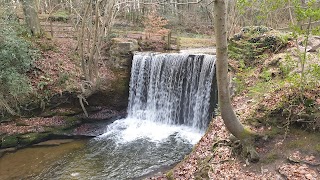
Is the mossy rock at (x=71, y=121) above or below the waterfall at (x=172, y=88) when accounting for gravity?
below

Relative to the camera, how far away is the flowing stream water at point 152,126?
878 cm

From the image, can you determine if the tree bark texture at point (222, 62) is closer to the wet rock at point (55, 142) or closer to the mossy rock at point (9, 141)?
the wet rock at point (55, 142)

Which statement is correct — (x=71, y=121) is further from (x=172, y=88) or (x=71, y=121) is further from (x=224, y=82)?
(x=224, y=82)

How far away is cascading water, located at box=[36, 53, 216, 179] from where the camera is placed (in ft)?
28.9

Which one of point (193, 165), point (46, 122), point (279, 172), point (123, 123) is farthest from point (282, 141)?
point (46, 122)

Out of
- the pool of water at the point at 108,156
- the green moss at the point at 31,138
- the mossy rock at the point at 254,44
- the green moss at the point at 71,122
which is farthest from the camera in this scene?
the green moss at the point at 71,122

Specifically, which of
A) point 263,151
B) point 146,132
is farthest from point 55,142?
point 263,151

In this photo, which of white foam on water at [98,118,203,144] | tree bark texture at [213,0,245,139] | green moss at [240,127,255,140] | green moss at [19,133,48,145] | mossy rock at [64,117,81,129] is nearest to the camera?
tree bark texture at [213,0,245,139]

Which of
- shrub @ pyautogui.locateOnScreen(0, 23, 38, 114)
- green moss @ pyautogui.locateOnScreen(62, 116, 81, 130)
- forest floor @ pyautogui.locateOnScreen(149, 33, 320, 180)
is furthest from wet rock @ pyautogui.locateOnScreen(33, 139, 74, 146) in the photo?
forest floor @ pyautogui.locateOnScreen(149, 33, 320, 180)

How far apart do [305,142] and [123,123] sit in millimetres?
9293

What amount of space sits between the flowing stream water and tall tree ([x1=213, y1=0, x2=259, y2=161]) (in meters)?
3.96

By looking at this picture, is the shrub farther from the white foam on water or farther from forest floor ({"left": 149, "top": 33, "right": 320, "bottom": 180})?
forest floor ({"left": 149, "top": 33, "right": 320, "bottom": 180})

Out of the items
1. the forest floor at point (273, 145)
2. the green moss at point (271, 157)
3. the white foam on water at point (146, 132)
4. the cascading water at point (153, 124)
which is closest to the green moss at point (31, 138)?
the cascading water at point (153, 124)

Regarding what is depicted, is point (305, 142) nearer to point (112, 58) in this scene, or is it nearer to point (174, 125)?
point (174, 125)
